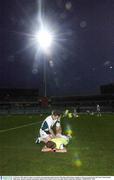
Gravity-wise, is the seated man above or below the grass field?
above

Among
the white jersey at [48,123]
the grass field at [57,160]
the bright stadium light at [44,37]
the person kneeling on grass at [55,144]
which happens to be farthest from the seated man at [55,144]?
the bright stadium light at [44,37]

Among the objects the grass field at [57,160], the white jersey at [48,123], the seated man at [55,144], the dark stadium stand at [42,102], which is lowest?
the grass field at [57,160]

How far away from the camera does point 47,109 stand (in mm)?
72688

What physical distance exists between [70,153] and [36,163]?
97.7 inches

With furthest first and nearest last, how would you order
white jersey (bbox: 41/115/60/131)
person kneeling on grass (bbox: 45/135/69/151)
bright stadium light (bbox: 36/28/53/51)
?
1. bright stadium light (bbox: 36/28/53/51)
2. white jersey (bbox: 41/115/60/131)
3. person kneeling on grass (bbox: 45/135/69/151)

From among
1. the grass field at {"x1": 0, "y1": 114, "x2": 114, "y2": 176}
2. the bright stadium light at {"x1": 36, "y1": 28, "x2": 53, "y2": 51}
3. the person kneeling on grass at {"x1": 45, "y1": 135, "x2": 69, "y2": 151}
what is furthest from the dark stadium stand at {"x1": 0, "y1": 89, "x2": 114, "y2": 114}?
the person kneeling on grass at {"x1": 45, "y1": 135, "x2": 69, "y2": 151}

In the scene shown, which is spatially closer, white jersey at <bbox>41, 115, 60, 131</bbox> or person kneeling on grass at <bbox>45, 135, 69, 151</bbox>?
person kneeling on grass at <bbox>45, 135, 69, 151</bbox>

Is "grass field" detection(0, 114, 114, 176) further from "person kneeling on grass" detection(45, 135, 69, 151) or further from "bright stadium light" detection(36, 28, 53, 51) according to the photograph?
"bright stadium light" detection(36, 28, 53, 51)

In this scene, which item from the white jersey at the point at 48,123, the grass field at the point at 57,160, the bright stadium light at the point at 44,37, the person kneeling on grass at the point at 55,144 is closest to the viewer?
the grass field at the point at 57,160

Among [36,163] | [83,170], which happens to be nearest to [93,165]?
[83,170]

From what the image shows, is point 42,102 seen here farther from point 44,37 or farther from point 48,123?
point 48,123

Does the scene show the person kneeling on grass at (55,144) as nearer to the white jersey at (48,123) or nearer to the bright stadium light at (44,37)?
the white jersey at (48,123)

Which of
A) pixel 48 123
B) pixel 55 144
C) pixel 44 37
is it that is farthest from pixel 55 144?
pixel 44 37

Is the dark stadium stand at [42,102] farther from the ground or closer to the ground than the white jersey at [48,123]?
farther from the ground
